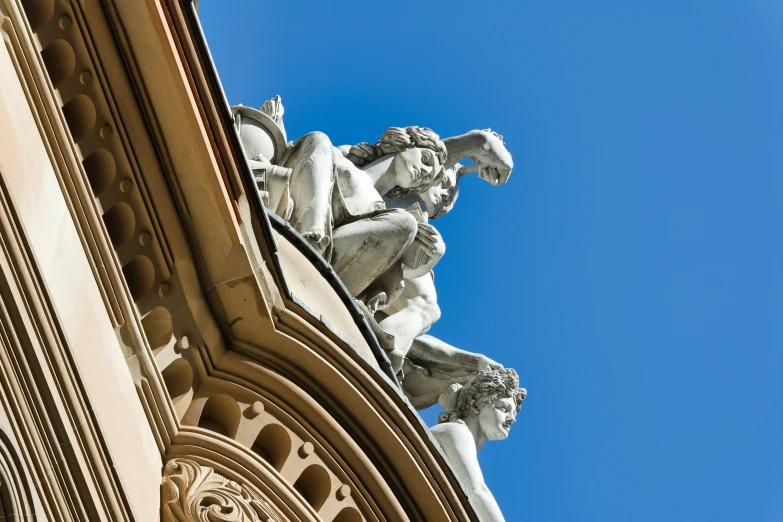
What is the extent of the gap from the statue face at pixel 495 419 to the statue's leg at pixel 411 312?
957mm

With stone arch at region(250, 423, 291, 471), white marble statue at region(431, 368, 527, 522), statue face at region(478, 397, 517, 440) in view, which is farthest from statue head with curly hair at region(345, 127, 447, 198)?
stone arch at region(250, 423, 291, 471)

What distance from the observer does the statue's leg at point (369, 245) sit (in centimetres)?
1281

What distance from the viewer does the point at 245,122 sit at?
13.6 meters

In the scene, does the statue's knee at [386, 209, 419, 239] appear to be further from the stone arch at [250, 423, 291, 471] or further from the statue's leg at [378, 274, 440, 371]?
the stone arch at [250, 423, 291, 471]

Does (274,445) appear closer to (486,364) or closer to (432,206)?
(486,364)

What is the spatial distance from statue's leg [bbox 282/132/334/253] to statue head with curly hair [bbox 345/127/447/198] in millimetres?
1746

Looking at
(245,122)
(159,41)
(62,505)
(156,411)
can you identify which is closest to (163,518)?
(156,411)

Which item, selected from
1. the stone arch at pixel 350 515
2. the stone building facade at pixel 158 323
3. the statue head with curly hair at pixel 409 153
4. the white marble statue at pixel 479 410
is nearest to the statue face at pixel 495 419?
the white marble statue at pixel 479 410

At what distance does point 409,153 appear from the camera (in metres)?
15.3

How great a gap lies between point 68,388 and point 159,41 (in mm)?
2518

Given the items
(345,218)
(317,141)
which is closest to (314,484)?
(345,218)

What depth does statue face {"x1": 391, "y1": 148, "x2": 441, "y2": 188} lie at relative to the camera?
1516cm

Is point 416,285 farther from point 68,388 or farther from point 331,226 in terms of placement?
point 68,388

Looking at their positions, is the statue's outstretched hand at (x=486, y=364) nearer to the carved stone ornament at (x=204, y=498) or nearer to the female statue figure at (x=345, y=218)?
the female statue figure at (x=345, y=218)
